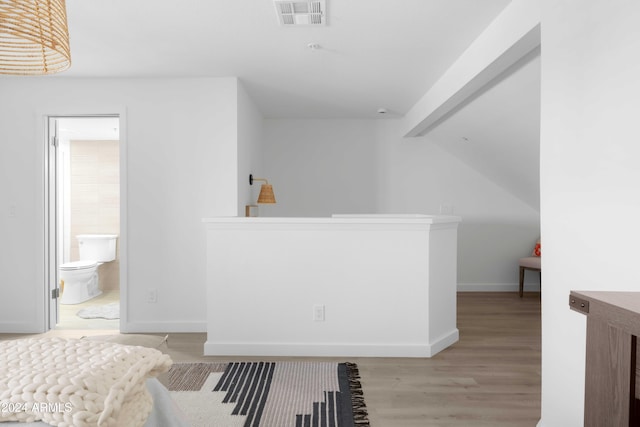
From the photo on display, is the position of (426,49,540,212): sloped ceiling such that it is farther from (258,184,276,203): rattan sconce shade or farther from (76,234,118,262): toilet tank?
(76,234,118,262): toilet tank

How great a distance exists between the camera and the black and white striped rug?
7.18 ft

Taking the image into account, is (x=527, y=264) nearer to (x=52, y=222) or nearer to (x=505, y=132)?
(x=505, y=132)

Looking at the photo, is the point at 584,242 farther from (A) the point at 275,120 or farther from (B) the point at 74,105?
(A) the point at 275,120

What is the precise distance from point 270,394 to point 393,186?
11.9ft

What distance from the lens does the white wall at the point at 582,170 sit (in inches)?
56.5

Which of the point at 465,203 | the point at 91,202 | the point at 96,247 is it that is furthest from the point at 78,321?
the point at 465,203

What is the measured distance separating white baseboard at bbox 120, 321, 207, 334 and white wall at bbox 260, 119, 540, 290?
2119 mm

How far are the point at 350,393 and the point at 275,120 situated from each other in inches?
156

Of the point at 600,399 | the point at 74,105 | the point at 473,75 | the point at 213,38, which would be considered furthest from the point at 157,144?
the point at 600,399

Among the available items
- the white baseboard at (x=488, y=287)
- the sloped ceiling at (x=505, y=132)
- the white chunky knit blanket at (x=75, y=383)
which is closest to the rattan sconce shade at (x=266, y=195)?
the sloped ceiling at (x=505, y=132)

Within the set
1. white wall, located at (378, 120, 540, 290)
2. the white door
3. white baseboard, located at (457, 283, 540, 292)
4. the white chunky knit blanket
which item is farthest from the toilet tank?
the white chunky knit blanket

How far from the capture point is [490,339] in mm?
3508

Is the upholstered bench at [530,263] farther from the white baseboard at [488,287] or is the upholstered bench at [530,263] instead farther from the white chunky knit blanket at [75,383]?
the white chunky knit blanket at [75,383]

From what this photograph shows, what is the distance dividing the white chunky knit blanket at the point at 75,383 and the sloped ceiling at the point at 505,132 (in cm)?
269
